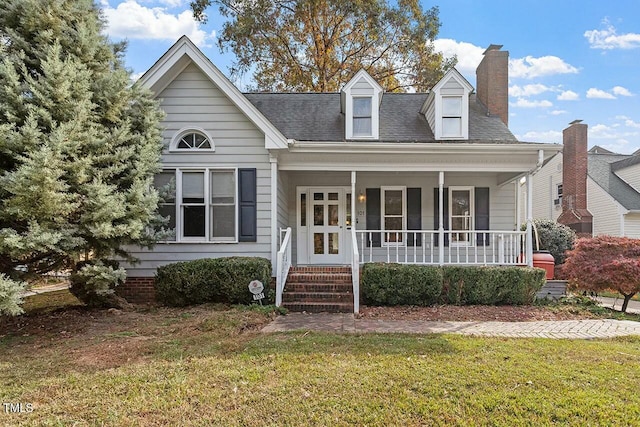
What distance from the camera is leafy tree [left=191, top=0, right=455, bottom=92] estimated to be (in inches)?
686

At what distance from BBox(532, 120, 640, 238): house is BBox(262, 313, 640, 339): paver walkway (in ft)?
41.7

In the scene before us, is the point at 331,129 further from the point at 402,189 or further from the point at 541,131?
the point at 541,131

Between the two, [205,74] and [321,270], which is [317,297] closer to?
[321,270]

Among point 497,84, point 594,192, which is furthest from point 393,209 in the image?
point 594,192

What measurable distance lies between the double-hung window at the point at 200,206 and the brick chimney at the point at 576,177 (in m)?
16.6

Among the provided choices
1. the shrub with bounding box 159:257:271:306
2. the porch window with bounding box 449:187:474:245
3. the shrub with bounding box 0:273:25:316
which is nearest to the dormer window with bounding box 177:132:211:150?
the shrub with bounding box 159:257:271:306

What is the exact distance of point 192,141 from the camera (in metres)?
8.81

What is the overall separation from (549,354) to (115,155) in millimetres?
7338

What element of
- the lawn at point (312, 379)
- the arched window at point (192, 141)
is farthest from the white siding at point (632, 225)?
the arched window at point (192, 141)

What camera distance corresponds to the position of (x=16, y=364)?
4371mm

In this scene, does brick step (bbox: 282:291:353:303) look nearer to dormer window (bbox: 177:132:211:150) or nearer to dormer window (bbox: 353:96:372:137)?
dormer window (bbox: 177:132:211:150)

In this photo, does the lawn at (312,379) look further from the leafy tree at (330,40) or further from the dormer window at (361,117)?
the leafy tree at (330,40)

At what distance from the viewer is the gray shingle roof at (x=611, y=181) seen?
17255 millimetres

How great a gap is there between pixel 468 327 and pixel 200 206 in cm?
626
